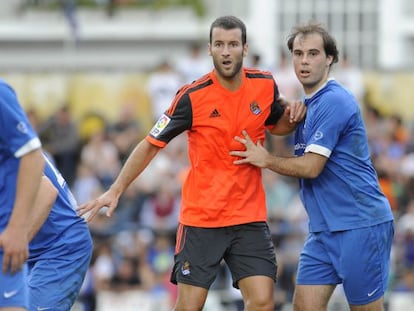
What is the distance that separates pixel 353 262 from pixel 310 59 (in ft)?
5.02

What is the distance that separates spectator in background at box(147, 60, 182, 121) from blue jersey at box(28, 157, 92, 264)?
1110 cm

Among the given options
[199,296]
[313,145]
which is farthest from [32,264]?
[313,145]

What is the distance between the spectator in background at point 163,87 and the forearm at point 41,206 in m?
11.4

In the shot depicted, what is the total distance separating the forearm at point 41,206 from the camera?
8500mm

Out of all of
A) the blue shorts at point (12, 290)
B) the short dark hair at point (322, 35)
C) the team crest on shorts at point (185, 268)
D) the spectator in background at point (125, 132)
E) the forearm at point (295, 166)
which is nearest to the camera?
the blue shorts at point (12, 290)

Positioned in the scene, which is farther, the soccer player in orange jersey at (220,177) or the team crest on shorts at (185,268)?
the team crest on shorts at (185,268)

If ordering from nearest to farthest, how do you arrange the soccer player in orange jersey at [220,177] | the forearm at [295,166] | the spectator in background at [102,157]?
the forearm at [295,166], the soccer player in orange jersey at [220,177], the spectator in background at [102,157]

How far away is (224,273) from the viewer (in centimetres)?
→ 1594

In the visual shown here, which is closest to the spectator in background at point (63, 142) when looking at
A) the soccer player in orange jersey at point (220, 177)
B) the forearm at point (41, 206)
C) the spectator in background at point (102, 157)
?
the spectator in background at point (102, 157)

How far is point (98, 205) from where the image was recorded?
9.55 metres

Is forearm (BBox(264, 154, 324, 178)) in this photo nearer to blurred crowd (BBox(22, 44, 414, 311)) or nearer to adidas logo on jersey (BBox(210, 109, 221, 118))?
adidas logo on jersey (BBox(210, 109, 221, 118))

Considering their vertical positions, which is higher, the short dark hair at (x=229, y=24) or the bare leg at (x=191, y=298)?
the short dark hair at (x=229, y=24)

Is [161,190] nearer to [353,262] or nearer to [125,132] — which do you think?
[125,132]

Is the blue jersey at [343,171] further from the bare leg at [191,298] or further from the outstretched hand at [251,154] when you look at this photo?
the bare leg at [191,298]
